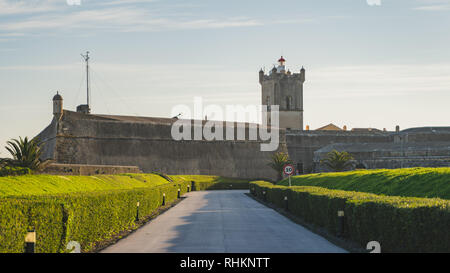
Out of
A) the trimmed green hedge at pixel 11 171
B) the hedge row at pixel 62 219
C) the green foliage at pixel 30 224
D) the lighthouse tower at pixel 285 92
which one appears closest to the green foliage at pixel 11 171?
the trimmed green hedge at pixel 11 171

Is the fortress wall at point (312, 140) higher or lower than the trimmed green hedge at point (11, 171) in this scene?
higher

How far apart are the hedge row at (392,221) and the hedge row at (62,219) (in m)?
6.96

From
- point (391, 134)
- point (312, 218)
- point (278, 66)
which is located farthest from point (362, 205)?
point (278, 66)

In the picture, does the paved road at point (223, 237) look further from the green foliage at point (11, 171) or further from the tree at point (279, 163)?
the tree at point (279, 163)

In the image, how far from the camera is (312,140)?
8931cm

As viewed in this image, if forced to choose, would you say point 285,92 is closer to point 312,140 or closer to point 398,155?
point 312,140

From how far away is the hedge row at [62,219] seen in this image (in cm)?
982

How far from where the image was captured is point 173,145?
246 ft

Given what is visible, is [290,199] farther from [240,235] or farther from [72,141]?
[72,141]

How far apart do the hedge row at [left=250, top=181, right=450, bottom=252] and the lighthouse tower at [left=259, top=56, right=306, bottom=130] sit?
87.3m

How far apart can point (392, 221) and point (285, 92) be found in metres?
94.6

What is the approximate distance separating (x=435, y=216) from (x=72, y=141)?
194 feet

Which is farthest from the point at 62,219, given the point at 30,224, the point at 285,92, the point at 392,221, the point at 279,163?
the point at 285,92

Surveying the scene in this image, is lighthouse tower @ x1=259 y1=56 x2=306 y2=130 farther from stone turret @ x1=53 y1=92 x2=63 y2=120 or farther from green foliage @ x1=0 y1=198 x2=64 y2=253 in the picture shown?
green foliage @ x1=0 y1=198 x2=64 y2=253
